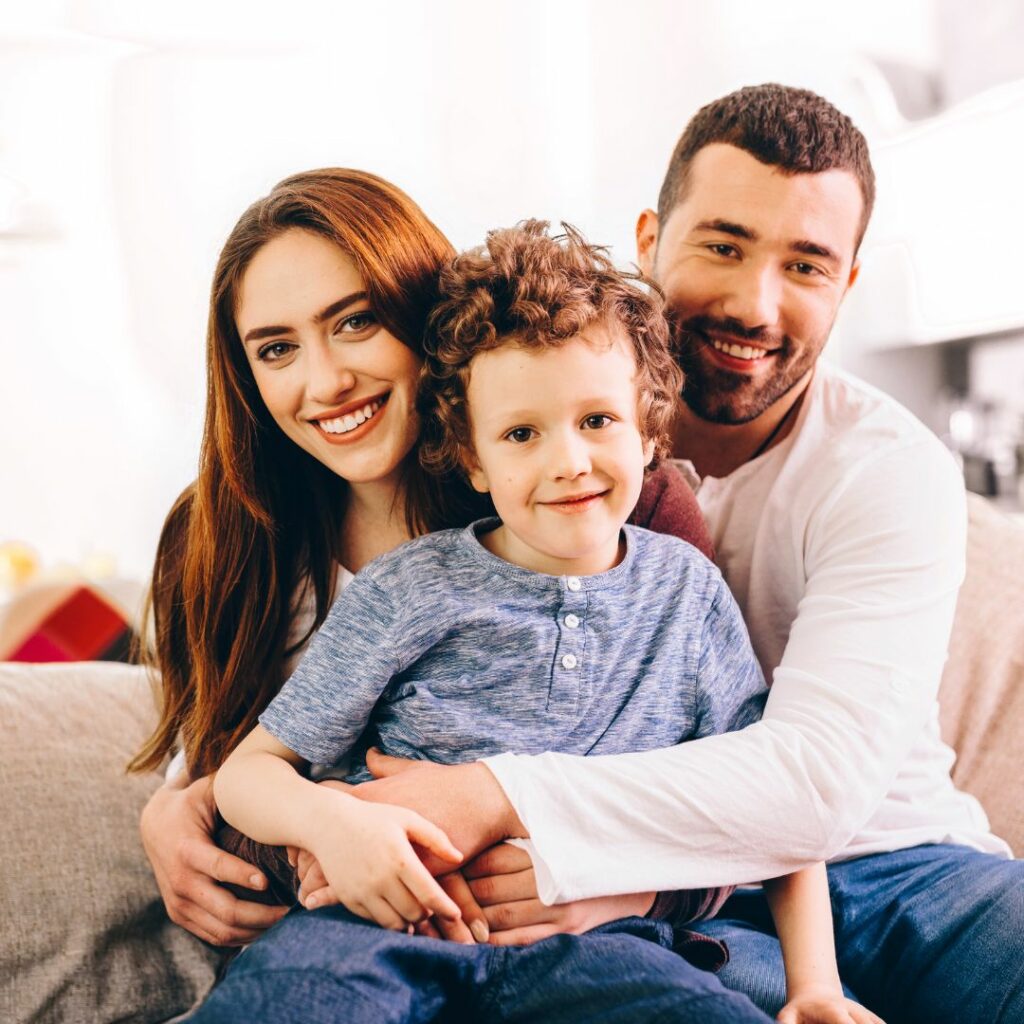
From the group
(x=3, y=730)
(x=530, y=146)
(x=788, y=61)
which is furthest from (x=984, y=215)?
(x=3, y=730)

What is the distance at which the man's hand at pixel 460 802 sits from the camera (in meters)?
1.09

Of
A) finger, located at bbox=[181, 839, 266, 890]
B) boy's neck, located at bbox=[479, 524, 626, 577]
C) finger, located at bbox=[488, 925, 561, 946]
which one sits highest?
boy's neck, located at bbox=[479, 524, 626, 577]

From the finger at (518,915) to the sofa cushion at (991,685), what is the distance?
84cm

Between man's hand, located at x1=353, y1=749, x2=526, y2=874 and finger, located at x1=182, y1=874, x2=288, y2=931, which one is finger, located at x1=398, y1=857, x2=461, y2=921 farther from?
finger, located at x1=182, y1=874, x2=288, y2=931

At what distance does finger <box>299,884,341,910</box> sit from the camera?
1.08 meters

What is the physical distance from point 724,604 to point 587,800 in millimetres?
295

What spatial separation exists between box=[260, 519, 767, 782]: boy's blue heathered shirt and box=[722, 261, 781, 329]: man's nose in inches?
17.4

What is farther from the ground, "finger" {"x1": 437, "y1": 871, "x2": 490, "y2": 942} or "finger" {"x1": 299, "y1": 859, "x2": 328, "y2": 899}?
"finger" {"x1": 299, "y1": 859, "x2": 328, "y2": 899}

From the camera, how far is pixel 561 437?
116cm

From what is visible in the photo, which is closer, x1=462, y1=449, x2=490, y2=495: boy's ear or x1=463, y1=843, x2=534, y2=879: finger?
x1=463, y1=843, x2=534, y2=879: finger

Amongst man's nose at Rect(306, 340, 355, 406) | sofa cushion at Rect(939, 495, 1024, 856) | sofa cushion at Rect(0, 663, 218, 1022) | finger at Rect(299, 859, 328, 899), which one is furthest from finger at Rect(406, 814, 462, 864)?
sofa cushion at Rect(939, 495, 1024, 856)

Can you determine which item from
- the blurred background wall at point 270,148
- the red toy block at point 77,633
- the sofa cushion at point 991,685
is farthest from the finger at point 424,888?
the blurred background wall at point 270,148

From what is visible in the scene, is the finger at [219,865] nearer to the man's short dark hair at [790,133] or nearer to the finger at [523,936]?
the finger at [523,936]

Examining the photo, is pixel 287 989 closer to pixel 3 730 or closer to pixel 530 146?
pixel 3 730
